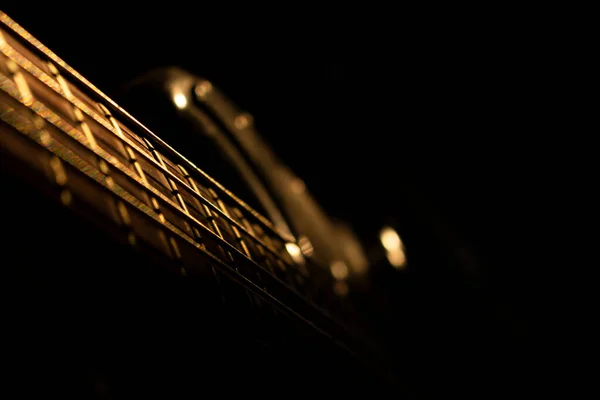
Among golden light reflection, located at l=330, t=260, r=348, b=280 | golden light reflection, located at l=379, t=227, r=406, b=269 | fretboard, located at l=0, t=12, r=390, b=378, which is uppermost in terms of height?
golden light reflection, located at l=379, t=227, r=406, b=269

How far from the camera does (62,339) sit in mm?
627

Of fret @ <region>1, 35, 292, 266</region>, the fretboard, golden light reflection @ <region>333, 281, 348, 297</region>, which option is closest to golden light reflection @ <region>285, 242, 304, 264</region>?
golden light reflection @ <region>333, 281, 348, 297</region>

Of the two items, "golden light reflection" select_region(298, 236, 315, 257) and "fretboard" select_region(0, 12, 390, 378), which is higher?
"golden light reflection" select_region(298, 236, 315, 257)

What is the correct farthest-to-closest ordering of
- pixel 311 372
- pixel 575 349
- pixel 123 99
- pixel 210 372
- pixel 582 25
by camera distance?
pixel 582 25, pixel 575 349, pixel 123 99, pixel 311 372, pixel 210 372

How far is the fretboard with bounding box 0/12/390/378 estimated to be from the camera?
694mm

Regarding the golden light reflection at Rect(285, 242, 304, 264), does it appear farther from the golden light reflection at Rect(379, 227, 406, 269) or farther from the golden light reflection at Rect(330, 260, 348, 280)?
the golden light reflection at Rect(379, 227, 406, 269)

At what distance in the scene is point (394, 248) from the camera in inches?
90.8

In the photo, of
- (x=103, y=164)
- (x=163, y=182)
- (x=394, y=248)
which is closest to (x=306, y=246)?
(x=394, y=248)

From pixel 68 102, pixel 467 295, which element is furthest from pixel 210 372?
pixel 467 295

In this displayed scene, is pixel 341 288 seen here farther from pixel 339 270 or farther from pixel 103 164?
pixel 103 164

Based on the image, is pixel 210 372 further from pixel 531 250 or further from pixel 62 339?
pixel 531 250

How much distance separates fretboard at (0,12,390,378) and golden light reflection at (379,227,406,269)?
102cm

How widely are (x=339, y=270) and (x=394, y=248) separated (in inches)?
15.7

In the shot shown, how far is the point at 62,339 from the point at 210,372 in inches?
12.4
